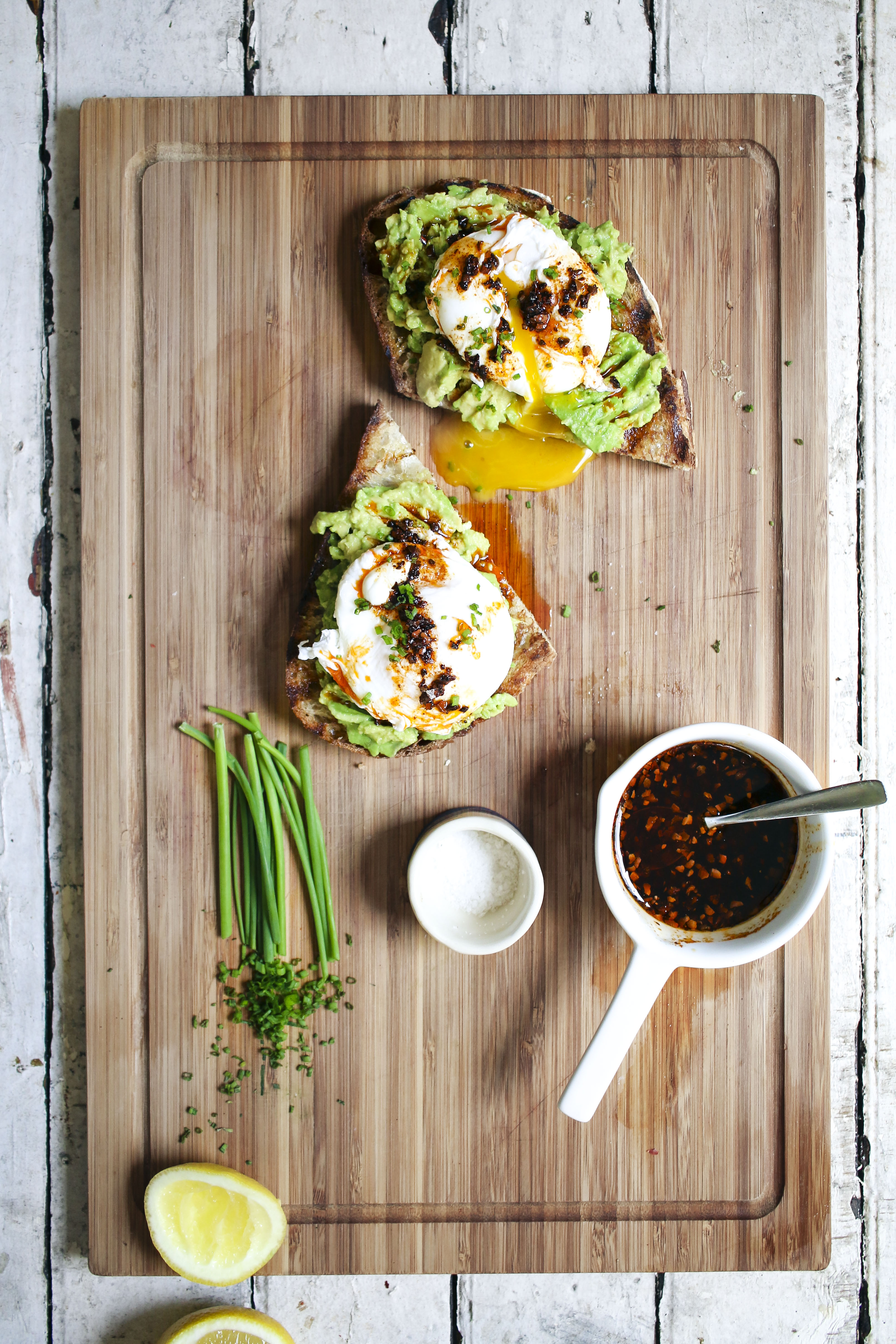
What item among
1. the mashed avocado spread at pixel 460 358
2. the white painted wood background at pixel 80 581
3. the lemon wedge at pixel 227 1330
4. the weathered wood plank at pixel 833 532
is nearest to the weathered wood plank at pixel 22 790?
the white painted wood background at pixel 80 581

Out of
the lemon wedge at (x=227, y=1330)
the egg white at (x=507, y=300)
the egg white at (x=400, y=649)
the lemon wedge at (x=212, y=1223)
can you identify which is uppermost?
the egg white at (x=507, y=300)

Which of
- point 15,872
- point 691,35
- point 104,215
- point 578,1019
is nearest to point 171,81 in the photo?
point 104,215

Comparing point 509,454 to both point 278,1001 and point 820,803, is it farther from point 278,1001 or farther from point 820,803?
point 278,1001

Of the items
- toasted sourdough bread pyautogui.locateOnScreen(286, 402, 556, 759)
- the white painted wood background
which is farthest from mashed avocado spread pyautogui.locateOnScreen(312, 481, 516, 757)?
the white painted wood background

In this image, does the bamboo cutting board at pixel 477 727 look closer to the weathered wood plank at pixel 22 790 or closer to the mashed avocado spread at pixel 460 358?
the mashed avocado spread at pixel 460 358

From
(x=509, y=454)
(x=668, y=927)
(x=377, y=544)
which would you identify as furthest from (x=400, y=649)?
(x=668, y=927)

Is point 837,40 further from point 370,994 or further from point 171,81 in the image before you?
point 370,994
